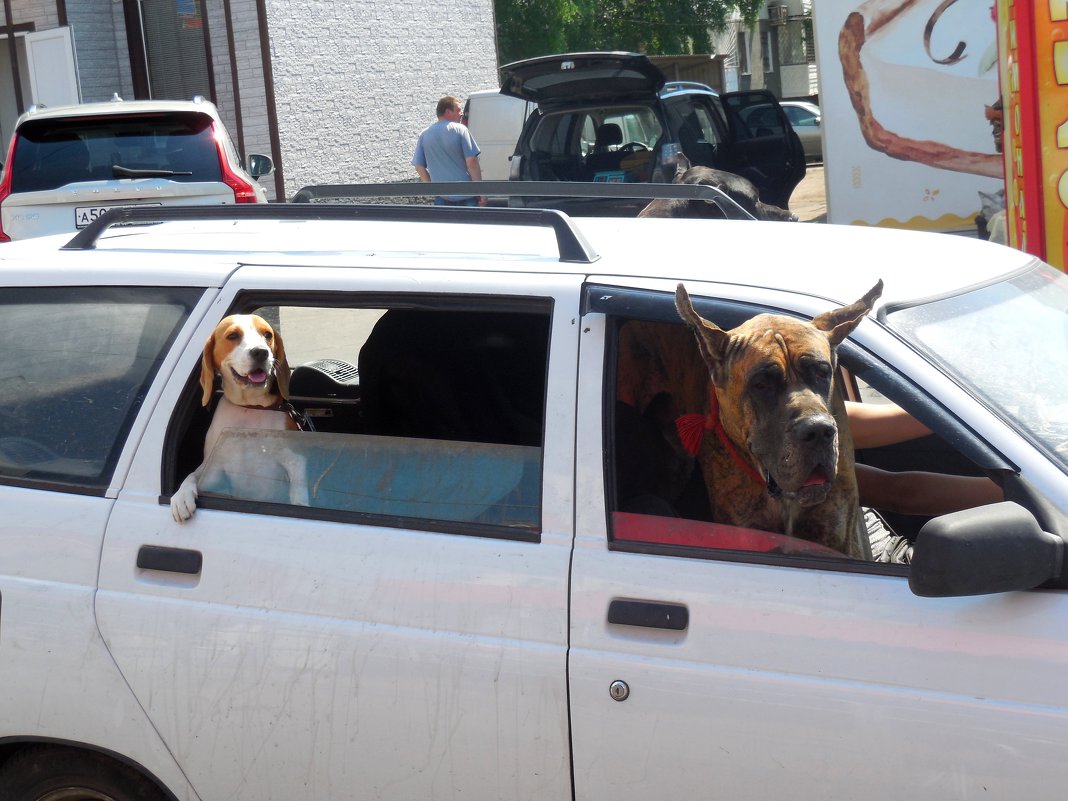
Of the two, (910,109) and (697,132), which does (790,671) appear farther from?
(697,132)

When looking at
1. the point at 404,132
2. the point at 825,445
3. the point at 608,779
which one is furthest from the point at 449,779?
the point at 404,132

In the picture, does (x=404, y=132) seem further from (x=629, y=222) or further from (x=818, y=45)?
(x=629, y=222)

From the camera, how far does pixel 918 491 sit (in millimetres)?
3285

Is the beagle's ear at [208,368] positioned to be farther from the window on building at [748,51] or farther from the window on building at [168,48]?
the window on building at [748,51]

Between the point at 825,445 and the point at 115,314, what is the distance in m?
1.77

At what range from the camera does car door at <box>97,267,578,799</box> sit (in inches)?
94.4

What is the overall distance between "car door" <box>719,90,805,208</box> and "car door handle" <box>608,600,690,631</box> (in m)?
10.7

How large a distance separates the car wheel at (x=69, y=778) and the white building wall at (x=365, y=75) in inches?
630

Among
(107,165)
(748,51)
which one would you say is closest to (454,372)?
(107,165)

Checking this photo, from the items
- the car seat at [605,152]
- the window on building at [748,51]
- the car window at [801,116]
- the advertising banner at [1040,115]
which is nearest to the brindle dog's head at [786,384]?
the advertising banner at [1040,115]

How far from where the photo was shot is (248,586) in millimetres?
2578

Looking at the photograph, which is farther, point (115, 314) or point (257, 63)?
point (257, 63)

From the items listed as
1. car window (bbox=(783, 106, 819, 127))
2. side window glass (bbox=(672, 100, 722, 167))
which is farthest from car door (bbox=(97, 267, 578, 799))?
car window (bbox=(783, 106, 819, 127))

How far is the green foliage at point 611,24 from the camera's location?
29.2m
